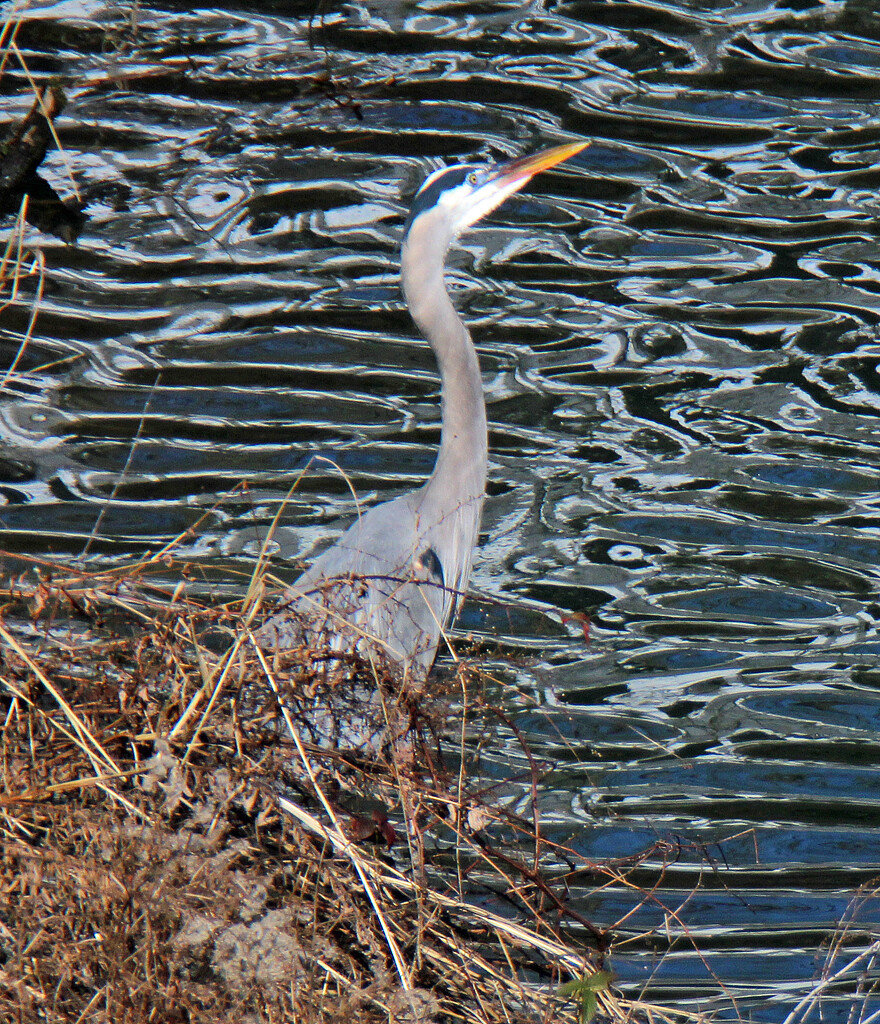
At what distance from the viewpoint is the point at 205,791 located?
8.36 feet

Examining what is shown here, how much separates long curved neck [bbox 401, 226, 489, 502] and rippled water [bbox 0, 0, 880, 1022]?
64 cm

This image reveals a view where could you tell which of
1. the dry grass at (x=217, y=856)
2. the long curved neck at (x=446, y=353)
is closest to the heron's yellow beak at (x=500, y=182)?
the long curved neck at (x=446, y=353)

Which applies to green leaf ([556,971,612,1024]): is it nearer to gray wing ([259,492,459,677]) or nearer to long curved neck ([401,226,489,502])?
gray wing ([259,492,459,677])

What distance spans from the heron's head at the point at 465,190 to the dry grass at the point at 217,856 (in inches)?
97.7

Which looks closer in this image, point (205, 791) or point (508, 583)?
point (205, 791)

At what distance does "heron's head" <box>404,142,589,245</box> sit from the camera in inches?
193

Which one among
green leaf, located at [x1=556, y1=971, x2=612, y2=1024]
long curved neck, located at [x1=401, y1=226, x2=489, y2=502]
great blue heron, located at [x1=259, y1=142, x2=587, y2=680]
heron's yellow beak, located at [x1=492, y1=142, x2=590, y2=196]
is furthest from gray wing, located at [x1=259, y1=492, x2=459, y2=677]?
green leaf, located at [x1=556, y1=971, x2=612, y2=1024]

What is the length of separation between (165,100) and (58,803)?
709 cm

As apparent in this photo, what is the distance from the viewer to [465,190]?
506cm

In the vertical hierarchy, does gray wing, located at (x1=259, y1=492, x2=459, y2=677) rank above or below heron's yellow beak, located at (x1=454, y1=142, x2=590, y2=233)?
below

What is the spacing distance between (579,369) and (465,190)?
5.95ft

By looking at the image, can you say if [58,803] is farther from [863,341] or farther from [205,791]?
[863,341]

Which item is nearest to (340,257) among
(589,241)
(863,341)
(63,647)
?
(589,241)

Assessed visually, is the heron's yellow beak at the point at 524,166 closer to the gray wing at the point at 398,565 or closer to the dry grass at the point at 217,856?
the gray wing at the point at 398,565
